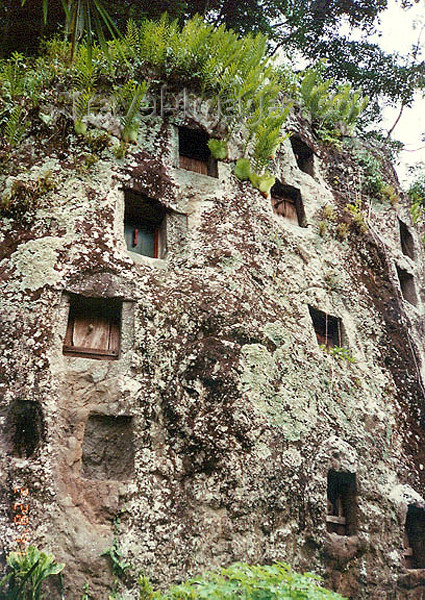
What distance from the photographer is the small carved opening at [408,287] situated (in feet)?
40.2

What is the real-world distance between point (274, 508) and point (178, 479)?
4.22ft

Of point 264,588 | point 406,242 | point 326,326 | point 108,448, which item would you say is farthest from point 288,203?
point 264,588

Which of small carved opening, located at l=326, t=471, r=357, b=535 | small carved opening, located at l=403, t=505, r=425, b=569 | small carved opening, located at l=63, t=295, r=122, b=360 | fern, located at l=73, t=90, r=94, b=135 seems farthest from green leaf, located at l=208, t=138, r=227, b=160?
small carved opening, located at l=403, t=505, r=425, b=569

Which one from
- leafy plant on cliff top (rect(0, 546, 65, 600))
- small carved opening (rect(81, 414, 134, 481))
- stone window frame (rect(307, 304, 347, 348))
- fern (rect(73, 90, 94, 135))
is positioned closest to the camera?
leafy plant on cliff top (rect(0, 546, 65, 600))

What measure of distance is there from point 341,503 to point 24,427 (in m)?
4.56

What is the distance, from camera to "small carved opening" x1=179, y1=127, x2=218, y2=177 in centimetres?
959

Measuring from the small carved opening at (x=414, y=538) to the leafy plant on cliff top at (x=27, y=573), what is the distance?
5.45 m

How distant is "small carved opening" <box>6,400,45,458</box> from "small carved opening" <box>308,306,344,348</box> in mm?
4789

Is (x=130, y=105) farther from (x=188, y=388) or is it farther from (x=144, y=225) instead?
(x=188, y=388)

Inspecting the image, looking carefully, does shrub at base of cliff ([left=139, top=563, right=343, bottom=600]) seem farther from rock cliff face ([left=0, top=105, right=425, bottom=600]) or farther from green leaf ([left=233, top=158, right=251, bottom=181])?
green leaf ([left=233, top=158, right=251, bottom=181])

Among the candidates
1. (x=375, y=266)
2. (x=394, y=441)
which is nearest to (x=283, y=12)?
(x=375, y=266)

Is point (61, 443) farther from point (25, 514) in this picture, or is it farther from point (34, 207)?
point (34, 207)

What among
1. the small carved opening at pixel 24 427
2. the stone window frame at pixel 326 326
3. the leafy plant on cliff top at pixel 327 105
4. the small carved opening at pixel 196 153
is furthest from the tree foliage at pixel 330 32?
the small carved opening at pixel 24 427

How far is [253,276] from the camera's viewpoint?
27.9ft
